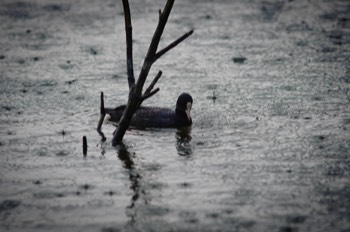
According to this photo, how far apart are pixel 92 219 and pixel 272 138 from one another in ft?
10.3

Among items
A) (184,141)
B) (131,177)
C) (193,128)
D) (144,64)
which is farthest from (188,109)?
(131,177)

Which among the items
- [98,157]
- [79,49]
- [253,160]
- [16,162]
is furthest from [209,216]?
[79,49]

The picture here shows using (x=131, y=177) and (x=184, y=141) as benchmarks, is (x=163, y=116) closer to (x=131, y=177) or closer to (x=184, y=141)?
(x=184, y=141)

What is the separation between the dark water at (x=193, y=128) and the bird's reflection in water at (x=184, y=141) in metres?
0.02

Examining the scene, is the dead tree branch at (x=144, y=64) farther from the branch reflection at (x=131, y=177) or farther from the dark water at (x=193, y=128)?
the dark water at (x=193, y=128)

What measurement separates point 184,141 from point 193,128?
1.80 ft

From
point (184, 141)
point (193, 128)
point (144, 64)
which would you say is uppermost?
point (144, 64)

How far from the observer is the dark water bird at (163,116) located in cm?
1035

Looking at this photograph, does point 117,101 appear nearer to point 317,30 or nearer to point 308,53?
point 308,53

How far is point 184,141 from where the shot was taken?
9.79 meters

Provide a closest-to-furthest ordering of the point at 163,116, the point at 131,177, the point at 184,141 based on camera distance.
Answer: the point at 131,177 → the point at 184,141 → the point at 163,116

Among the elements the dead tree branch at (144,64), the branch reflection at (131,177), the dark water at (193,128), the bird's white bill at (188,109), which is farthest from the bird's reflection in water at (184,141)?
the dead tree branch at (144,64)

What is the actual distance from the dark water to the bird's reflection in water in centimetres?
2

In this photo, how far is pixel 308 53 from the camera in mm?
13836
